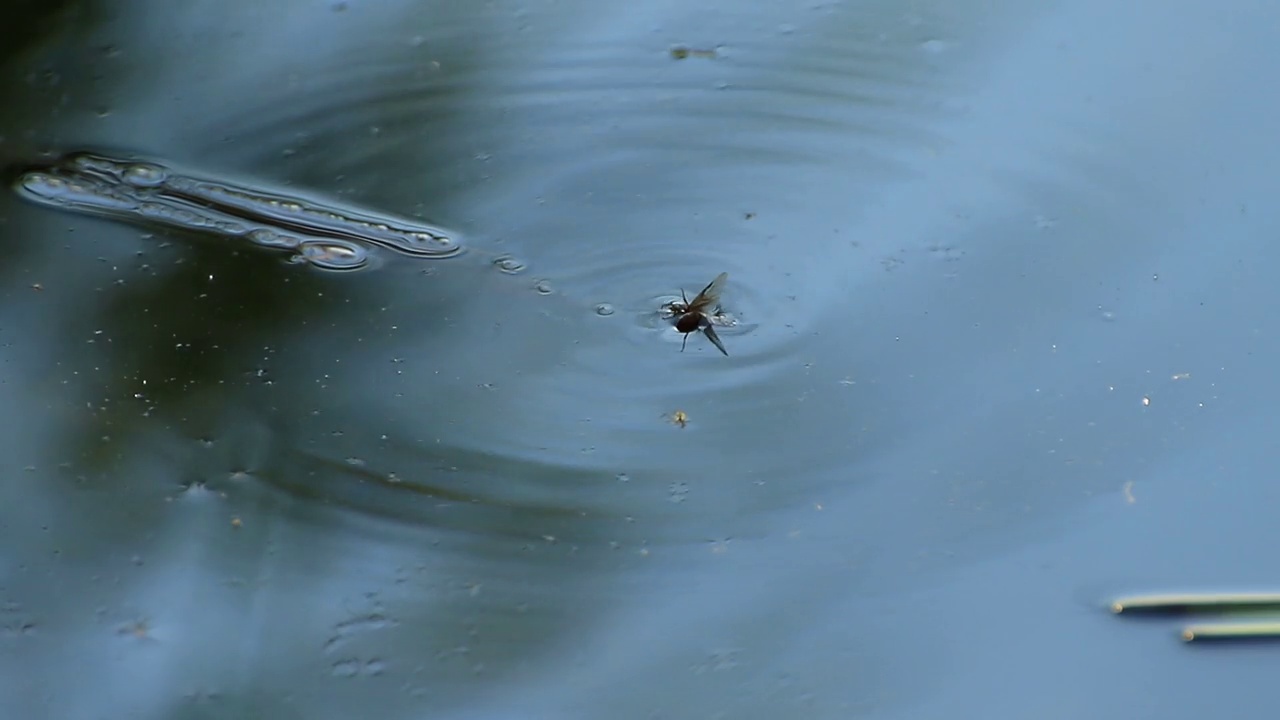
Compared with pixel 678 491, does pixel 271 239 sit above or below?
above

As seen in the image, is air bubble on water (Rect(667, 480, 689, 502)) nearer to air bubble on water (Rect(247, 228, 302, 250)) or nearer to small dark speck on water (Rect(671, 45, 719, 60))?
air bubble on water (Rect(247, 228, 302, 250))

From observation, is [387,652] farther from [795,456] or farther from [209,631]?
[795,456]

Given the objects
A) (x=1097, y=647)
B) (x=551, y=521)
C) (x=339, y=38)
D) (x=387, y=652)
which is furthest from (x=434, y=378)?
(x=1097, y=647)

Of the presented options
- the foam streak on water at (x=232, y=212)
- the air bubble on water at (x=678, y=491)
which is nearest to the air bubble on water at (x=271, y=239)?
the foam streak on water at (x=232, y=212)

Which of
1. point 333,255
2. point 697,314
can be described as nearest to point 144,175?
point 333,255

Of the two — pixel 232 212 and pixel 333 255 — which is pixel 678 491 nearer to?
pixel 333 255

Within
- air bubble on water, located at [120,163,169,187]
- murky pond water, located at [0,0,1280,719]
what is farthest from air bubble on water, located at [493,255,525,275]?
air bubble on water, located at [120,163,169,187]
